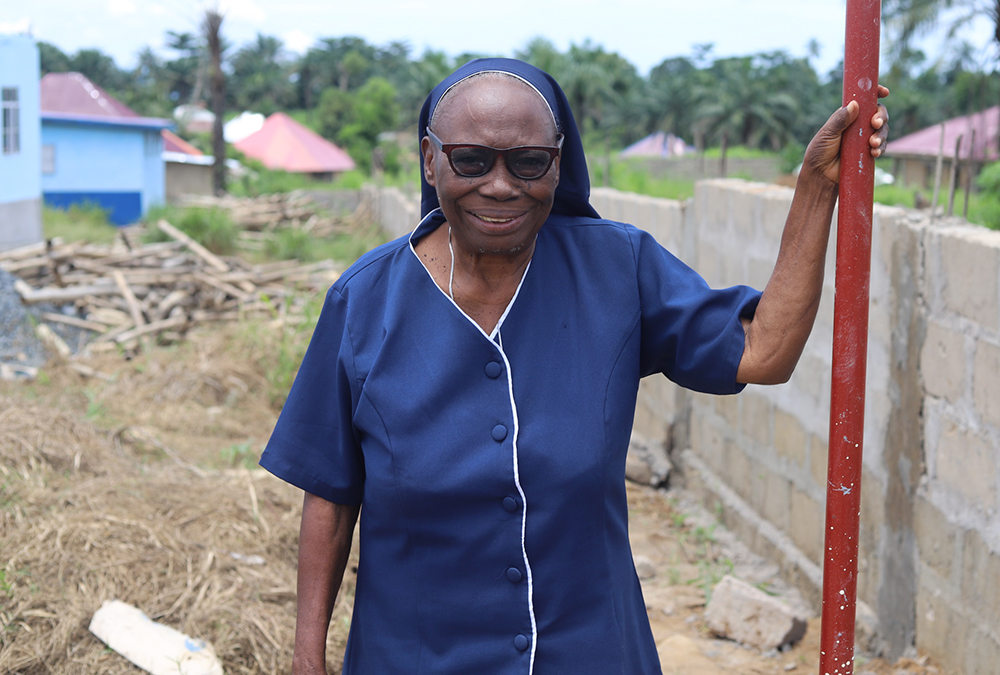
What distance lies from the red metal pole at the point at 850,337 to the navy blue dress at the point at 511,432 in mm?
192

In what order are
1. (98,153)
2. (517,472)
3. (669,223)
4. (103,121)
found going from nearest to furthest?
(517,472)
(669,223)
(103,121)
(98,153)

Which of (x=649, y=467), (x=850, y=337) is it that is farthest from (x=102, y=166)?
(x=850, y=337)

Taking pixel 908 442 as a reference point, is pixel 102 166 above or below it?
above

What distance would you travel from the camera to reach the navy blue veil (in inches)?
65.4

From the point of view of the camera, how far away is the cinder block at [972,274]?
9.61 ft

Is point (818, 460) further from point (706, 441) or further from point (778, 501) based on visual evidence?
point (706, 441)

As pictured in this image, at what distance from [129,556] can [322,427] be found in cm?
225

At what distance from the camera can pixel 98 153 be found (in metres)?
28.9

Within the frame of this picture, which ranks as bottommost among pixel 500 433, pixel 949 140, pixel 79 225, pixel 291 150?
pixel 79 225

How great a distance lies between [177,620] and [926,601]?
2.57 meters

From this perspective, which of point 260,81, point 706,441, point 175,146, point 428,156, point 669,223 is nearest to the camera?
point 428,156

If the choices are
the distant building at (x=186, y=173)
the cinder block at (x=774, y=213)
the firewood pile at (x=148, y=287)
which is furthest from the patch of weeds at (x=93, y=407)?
the distant building at (x=186, y=173)

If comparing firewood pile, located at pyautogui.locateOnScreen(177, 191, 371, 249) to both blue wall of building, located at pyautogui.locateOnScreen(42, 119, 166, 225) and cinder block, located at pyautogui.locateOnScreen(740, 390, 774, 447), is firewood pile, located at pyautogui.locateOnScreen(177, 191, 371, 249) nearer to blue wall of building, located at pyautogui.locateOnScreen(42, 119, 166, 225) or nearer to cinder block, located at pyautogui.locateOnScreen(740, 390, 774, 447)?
blue wall of building, located at pyautogui.locateOnScreen(42, 119, 166, 225)

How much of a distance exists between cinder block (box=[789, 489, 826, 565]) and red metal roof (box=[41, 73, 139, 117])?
98.8 ft
